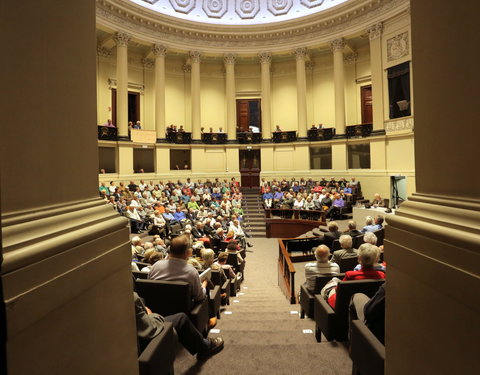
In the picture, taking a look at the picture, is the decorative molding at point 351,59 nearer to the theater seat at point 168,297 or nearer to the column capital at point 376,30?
the column capital at point 376,30

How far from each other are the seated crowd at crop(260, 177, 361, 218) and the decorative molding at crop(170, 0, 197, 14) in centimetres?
1136

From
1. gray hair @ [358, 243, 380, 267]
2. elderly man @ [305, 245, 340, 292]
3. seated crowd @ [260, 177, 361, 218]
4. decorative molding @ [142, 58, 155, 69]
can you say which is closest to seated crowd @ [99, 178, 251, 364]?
elderly man @ [305, 245, 340, 292]


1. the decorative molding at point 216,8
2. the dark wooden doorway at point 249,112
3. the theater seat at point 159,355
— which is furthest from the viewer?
the dark wooden doorway at point 249,112

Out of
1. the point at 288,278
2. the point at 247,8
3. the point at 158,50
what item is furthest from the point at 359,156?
the point at 288,278

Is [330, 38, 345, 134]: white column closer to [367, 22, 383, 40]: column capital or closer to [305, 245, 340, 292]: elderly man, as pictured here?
[367, 22, 383, 40]: column capital

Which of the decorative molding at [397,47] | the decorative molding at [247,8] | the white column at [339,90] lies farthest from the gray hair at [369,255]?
the decorative molding at [247,8]

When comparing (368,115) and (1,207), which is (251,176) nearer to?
(368,115)

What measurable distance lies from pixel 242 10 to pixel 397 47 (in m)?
9.70

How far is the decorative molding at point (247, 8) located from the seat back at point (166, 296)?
20271 mm

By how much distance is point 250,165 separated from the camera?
65.9ft

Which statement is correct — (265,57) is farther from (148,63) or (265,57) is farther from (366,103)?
(148,63)

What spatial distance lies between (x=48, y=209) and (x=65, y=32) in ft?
2.38

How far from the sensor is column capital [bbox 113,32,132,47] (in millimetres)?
16141

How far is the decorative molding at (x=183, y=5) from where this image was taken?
60.2ft
